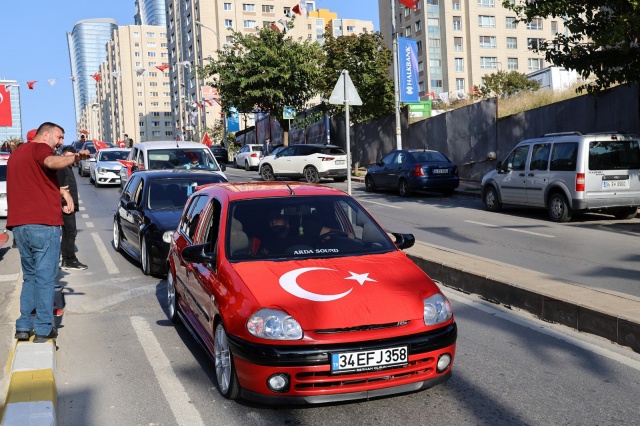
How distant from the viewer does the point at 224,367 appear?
485 cm

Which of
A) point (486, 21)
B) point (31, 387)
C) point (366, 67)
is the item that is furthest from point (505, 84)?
point (31, 387)

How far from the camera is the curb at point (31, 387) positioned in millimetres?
4266

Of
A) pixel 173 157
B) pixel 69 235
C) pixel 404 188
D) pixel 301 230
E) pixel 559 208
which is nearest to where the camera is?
pixel 301 230

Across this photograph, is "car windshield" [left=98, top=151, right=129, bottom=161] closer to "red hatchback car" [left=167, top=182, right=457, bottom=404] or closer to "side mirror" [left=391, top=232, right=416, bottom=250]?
"red hatchback car" [left=167, top=182, right=457, bottom=404]

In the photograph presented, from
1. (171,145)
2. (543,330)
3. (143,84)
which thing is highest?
(143,84)

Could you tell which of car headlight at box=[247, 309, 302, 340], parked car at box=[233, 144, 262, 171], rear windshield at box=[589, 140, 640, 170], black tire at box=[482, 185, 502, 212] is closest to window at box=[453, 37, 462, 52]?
parked car at box=[233, 144, 262, 171]

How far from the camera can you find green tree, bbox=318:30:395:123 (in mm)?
31188

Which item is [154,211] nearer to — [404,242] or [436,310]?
[404,242]

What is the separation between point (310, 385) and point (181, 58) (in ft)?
350

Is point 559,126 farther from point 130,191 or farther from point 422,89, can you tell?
point 422,89

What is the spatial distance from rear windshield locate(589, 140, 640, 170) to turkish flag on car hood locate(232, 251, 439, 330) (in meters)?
10.8

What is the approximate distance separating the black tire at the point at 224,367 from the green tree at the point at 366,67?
26651mm

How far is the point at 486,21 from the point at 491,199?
6132cm

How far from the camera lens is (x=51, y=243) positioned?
600 cm
